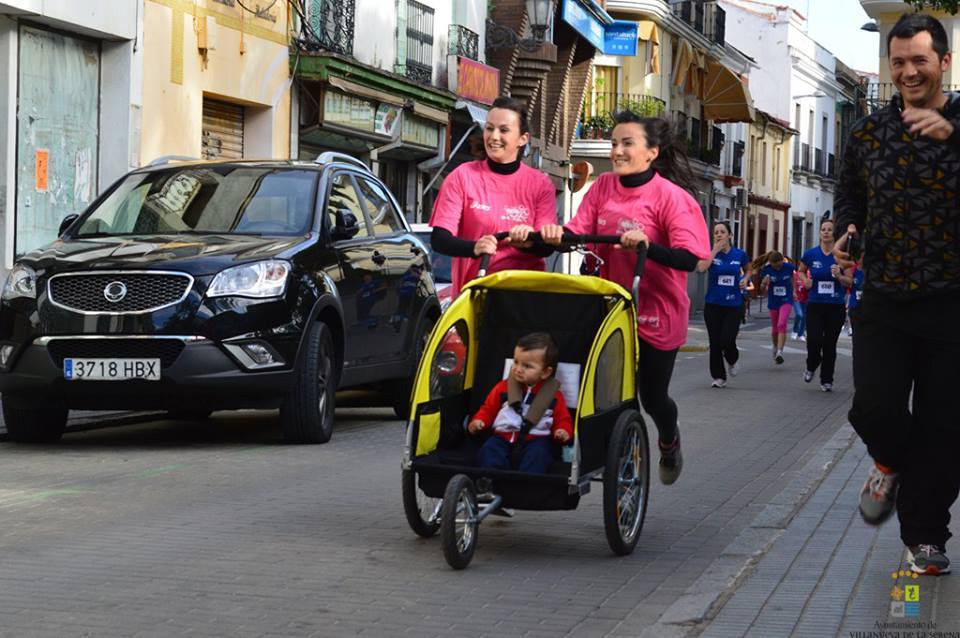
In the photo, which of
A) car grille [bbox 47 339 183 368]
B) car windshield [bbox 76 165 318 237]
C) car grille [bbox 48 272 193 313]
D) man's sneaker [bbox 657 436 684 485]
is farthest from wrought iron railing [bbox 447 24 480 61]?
man's sneaker [bbox 657 436 684 485]

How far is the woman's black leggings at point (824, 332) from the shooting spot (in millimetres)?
19203

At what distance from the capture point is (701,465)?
1120cm

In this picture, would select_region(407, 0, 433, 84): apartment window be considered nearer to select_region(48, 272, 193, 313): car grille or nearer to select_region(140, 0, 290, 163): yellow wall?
select_region(140, 0, 290, 163): yellow wall

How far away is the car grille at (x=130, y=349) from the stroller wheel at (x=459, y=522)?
13.5 feet

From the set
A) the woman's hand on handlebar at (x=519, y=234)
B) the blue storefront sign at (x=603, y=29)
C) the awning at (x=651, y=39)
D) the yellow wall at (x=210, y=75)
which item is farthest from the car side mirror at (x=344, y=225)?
the awning at (x=651, y=39)

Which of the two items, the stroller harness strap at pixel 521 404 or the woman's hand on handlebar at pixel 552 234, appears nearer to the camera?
the stroller harness strap at pixel 521 404

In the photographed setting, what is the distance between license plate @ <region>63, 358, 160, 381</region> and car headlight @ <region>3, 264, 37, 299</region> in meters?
0.58

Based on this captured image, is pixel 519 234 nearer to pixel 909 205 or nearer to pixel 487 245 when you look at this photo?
pixel 487 245

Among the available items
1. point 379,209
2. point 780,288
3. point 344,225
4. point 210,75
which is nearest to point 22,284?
point 344,225

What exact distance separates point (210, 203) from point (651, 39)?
37673 millimetres

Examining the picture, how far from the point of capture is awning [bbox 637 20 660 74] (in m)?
49.1

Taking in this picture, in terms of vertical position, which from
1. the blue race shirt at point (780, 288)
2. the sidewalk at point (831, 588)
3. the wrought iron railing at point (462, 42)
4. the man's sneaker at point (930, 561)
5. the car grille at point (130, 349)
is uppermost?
the wrought iron railing at point (462, 42)

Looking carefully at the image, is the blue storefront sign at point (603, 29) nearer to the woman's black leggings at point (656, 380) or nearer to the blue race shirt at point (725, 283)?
the blue race shirt at point (725, 283)

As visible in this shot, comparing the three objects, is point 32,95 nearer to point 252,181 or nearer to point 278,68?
point 278,68
